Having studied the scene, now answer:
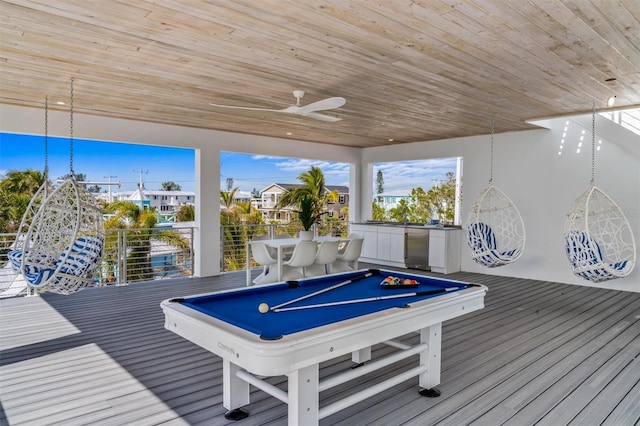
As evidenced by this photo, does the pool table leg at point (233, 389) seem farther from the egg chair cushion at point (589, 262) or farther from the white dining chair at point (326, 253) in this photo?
the egg chair cushion at point (589, 262)

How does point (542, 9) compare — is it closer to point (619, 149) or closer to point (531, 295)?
point (531, 295)

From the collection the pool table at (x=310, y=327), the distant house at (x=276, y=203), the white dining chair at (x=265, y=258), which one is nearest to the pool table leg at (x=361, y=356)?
the pool table at (x=310, y=327)

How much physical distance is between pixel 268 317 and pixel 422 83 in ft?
11.1

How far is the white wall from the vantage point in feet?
22.5

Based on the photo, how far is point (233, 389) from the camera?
9.35ft

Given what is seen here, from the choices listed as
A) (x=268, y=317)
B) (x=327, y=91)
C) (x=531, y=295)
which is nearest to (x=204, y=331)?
(x=268, y=317)

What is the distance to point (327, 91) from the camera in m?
5.06

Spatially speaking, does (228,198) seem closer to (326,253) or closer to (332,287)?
(326,253)

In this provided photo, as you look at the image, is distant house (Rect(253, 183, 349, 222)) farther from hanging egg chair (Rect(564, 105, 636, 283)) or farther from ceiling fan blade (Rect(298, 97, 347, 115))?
ceiling fan blade (Rect(298, 97, 347, 115))

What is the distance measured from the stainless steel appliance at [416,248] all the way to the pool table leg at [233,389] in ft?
20.8

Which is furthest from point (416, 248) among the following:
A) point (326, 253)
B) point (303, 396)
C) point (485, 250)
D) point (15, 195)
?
point (15, 195)

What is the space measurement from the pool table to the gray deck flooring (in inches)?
10.6

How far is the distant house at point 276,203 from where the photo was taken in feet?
46.9

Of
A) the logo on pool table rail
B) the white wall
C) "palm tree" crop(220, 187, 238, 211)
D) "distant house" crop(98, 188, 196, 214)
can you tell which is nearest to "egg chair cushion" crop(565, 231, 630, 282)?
the white wall
